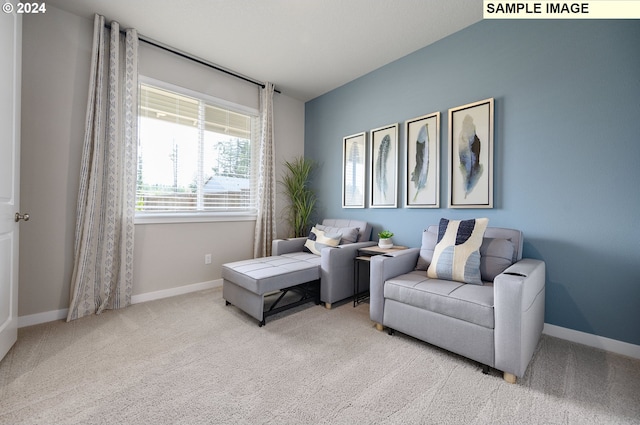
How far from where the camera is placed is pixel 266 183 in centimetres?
381

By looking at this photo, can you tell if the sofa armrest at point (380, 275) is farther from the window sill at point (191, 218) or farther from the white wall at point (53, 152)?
the white wall at point (53, 152)

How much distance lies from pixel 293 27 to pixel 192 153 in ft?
5.93

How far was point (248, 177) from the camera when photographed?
381cm

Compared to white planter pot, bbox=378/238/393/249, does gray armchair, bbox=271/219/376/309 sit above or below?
below

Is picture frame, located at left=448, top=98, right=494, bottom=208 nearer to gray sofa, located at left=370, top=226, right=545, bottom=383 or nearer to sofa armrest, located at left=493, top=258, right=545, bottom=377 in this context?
gray sofa, located at left=370, top=226, right=545, bottom=383

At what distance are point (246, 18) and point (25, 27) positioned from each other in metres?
1.84

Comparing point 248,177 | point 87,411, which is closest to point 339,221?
point 248,177

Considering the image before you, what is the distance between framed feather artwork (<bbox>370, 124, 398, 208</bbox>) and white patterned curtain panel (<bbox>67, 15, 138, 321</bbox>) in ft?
8.73

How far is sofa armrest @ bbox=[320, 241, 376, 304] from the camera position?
268 centimetres

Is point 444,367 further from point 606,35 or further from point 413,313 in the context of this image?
point 606,35

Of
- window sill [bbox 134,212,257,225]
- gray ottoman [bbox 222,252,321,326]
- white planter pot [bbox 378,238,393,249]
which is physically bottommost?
gray ottoman [bbox 222,252,321,326]

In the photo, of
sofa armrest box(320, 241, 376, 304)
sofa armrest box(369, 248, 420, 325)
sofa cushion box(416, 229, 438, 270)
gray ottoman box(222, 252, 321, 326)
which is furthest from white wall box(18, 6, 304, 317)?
sofa cushion box(416, 229, 438, 270)

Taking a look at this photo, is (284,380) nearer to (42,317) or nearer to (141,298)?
(141,298)

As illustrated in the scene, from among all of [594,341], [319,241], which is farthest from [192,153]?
[594,341]
